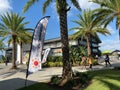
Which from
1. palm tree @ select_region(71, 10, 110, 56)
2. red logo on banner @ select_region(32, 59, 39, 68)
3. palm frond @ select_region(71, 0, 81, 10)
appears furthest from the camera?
palm tree @ select_region(71, 10, 110, 56)

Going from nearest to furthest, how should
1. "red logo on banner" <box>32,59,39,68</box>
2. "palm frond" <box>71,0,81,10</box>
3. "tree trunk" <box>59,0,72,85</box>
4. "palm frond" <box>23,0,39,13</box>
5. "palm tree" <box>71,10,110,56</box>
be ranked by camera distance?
"red logo on banner" <box>32,59,39,68</box> < "tree trunk" <box>59,0,72,85</box> < "palm frond" <box>23,0,39,13</box> < "palm frond" <box>71,0,81,10</box> < "palm tree" <box>71,10,110,56</box>

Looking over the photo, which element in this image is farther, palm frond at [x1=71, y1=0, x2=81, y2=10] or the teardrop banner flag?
palm frond at [x1=71, y1=0, x2=81, y2=10]

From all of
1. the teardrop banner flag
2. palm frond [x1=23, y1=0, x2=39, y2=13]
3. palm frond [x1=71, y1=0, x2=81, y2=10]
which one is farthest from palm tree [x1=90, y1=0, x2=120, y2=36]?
the teardrop banner flag

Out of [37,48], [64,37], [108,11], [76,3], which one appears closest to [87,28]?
[108,11]

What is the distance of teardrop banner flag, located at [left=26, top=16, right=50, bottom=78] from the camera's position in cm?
1481

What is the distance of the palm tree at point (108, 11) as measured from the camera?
32469mm

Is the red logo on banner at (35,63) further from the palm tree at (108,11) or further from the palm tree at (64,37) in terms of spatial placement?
the palm tree at (108,11)

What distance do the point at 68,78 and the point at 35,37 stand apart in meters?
5.15

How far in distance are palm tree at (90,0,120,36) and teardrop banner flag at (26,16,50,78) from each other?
18156 mm

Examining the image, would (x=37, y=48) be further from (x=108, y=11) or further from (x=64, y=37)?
(x=108, y=11)

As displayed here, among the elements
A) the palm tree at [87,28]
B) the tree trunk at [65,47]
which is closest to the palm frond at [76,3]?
the tree trunk at [65,47]

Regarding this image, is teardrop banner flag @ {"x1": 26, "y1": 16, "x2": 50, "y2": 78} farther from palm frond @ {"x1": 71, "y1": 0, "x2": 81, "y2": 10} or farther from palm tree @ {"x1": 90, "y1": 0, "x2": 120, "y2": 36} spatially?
palm tree @ {"x1": 90, "y1": 0, "x2": 120, "y2": 36}

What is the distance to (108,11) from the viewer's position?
3303cm

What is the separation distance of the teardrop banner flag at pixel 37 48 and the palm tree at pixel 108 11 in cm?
1816
